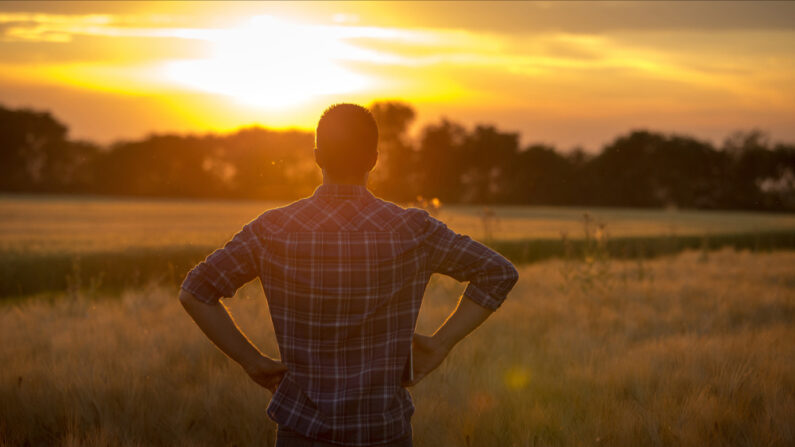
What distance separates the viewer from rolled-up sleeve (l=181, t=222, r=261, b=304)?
213cm

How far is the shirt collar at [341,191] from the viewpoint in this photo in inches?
85.0

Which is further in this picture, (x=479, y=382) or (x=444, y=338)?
(x=479, y=382)

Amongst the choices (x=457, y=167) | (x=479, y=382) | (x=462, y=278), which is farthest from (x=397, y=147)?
(x=462, y=278)

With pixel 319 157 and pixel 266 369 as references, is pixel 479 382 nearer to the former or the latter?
pixel 266 369

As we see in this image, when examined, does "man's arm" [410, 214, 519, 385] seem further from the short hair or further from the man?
the short hair

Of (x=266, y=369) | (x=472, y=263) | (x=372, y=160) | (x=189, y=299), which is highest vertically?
(x=372, y=160)

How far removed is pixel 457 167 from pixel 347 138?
2062 inches

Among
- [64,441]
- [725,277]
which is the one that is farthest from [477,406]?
[725,277]

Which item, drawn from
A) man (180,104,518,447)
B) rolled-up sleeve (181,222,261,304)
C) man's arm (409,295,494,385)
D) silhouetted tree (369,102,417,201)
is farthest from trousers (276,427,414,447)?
silhouetted tree (369,102,417,201)

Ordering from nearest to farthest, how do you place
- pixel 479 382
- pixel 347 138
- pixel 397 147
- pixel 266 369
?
pixel 347 138 < pixel 266 369 < pixel 479 382 < pixel 397 147

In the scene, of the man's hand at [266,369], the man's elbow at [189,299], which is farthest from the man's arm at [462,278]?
the man's elbow at [189,299]

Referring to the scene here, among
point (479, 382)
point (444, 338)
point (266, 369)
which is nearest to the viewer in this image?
point (266, 369)

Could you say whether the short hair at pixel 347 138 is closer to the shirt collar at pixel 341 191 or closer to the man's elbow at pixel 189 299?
the shirt collar at pixel 341 191

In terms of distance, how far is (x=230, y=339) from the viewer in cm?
225
